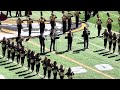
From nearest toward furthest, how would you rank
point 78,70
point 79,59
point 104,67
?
point 78,70, point 104,67, point 79,59

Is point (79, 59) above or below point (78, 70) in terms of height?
above

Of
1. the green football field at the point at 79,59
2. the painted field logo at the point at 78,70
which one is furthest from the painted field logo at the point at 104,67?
the painted field logo at the point at 78,70

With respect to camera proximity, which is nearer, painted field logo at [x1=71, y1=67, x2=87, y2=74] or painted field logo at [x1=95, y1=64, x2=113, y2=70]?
painted field logo at [x1=71, y1=67, x2=87, y2=74]

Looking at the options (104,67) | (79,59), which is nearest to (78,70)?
(104,67)

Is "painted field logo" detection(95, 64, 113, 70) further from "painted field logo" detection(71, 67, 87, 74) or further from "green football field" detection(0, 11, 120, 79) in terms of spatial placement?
"painted field logo" detection(71, 67, 87, 74)

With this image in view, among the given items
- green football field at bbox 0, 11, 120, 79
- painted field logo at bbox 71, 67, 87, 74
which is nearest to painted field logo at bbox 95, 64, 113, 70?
green football field at bbox 0, 11, 120, 79

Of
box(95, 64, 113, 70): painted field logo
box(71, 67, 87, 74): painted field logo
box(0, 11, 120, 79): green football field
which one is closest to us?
box(0, 11, 120, 79): green football field

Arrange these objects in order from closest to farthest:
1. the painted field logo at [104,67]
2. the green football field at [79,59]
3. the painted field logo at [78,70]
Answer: the green football field at [79,59] → the painted field logo at [78,70] → the painted field logo at [104,67]

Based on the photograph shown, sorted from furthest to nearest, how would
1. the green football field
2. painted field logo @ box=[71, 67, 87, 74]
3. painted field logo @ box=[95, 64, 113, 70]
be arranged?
painted field logo @ box=[95, 64, 113, 70]
painted field logo @ box=[71, 67, 87, 74]
the green football field

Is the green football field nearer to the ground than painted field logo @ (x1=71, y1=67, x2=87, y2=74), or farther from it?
farther from it

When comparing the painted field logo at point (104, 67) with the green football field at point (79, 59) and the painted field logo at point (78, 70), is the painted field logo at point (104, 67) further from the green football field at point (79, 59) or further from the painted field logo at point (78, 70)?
the painted field logo at point (78, 70)

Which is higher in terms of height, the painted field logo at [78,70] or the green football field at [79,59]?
the green football field at [79,59]

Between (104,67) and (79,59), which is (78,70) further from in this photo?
(79,59)

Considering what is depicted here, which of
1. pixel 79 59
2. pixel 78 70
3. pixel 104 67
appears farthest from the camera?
pixel 79 59
